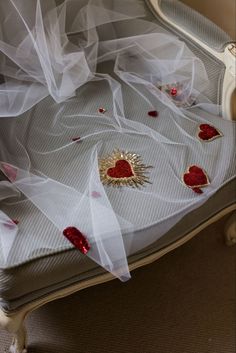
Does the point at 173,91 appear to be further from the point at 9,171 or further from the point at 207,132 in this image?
the point at 9,171

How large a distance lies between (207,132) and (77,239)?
1.48 ft

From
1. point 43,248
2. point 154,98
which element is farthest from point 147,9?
point 43,248

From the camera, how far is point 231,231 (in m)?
1.39

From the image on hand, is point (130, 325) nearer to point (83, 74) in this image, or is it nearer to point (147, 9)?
point (83, 74)

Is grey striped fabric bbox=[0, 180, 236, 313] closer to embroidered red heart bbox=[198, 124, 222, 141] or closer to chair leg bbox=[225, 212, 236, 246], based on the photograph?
embroidered red heart bbox=[198, 124, 222, 141]

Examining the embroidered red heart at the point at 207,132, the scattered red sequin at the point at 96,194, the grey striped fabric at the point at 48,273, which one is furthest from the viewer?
the embroidered red heart at the point at 207,132

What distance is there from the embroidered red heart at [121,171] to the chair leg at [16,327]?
358 mm

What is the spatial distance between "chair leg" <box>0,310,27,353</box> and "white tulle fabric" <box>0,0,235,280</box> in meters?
0.16

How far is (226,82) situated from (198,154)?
216mm

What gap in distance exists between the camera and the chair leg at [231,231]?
4.44 feet

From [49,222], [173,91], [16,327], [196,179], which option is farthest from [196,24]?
[16,327]

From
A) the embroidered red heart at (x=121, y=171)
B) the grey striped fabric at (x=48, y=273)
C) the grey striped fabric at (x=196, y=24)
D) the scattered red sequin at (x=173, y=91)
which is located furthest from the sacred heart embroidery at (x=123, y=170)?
the grey striped fabric at (x=196, y=24)

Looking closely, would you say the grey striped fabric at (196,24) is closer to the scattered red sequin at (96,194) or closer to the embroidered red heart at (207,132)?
the embroidered red heart at (207,132)

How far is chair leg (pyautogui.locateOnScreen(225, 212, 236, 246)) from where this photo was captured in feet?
4.44
